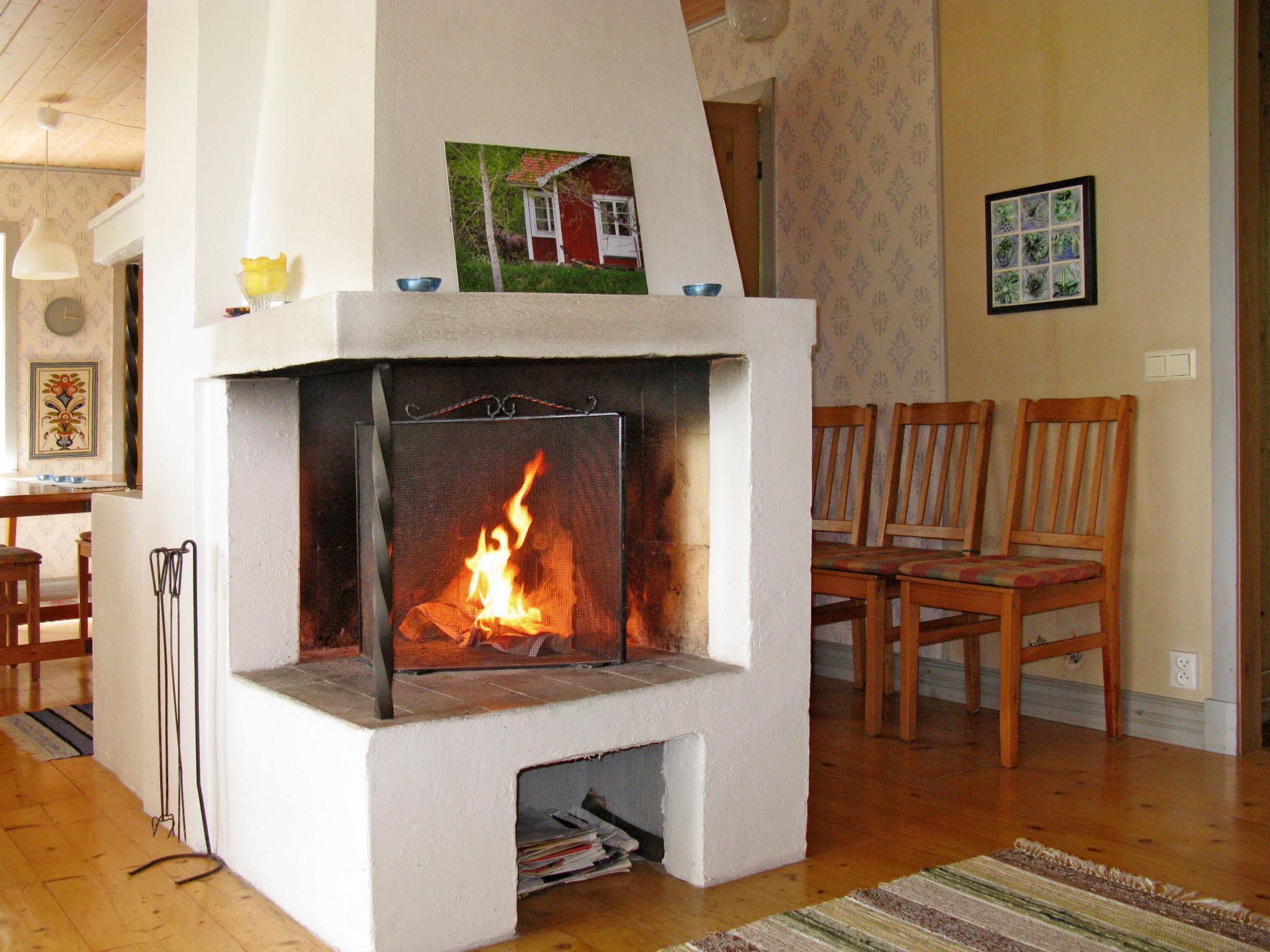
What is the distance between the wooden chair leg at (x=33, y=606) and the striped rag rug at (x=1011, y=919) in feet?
11.0

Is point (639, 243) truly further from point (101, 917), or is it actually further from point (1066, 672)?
point (1066, 672)

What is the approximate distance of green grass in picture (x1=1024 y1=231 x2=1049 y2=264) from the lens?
12.0ft

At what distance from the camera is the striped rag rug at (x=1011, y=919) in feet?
6.68

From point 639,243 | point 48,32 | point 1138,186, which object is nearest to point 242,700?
point 639,243

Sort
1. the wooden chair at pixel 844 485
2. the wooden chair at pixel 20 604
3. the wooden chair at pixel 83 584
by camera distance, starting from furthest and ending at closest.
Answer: the wooden chair at pixel 83 584
the wooden chair at pixel 20 604
the wooden chair at pixel 844 485

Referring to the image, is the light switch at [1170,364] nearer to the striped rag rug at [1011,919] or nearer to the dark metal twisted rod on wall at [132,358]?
the striped rag rug at [1011,919]

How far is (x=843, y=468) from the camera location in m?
4.26

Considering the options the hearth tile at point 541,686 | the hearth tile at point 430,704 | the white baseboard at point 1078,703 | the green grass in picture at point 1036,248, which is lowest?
the white baseboard at point 1078,703

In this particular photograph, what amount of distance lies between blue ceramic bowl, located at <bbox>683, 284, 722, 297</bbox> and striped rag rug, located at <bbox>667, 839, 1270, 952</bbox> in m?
1.18

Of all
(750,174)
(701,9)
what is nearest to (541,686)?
(750,174)

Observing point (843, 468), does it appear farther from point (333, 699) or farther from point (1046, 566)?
point (333, 699)

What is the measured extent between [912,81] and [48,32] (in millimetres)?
3370

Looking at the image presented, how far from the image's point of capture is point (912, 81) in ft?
13.2

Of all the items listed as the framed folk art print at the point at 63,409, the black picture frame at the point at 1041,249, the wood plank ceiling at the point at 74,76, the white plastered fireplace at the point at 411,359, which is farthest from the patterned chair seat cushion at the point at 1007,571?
the framed folk art print at the point at 63,409
